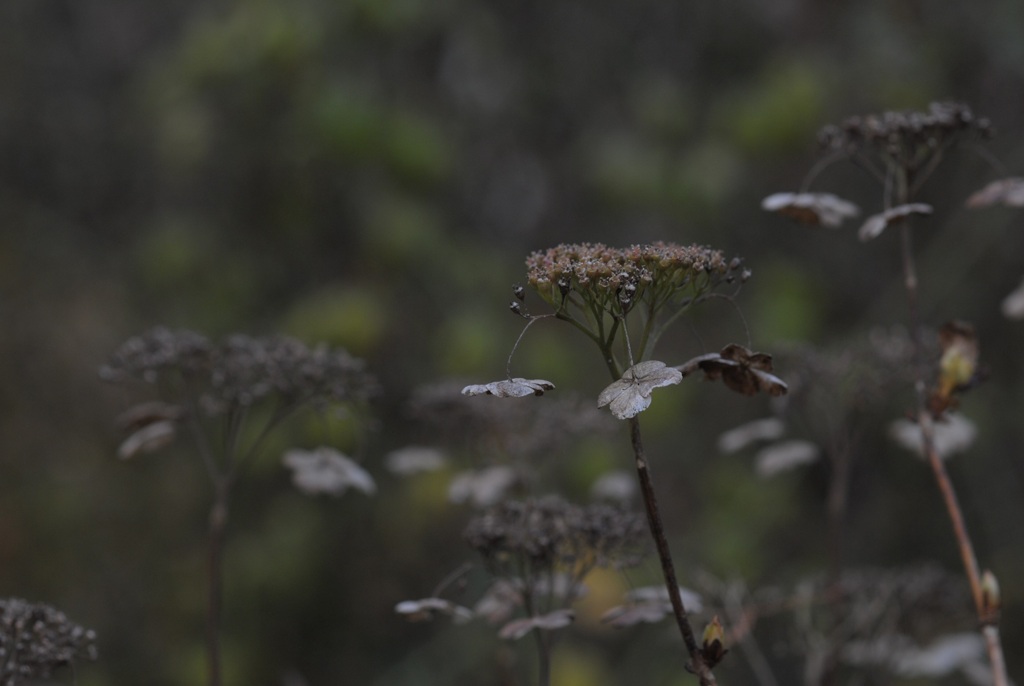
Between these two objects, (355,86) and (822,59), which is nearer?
(355,86)

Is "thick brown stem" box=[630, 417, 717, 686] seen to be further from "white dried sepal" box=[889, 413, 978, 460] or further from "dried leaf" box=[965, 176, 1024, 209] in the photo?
"white dried sepal" box=[889, 413, 978, 460]

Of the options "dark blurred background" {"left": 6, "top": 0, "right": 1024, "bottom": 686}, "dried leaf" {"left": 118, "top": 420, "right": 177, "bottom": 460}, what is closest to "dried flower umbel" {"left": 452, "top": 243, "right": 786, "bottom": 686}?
"dried leaf" {"left": 118, "top": 420, "right": 177, "bottom": 460}

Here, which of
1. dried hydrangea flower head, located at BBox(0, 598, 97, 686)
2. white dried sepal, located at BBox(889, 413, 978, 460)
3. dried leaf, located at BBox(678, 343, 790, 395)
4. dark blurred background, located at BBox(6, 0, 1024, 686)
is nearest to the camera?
dried leaf, located at BBox(678, 343, 790, 395)

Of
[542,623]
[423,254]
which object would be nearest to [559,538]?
[542,623]

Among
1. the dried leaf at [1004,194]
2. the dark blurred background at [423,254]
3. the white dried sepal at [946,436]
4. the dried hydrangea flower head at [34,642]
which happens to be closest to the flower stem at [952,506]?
the dried leaf at [1004,194]

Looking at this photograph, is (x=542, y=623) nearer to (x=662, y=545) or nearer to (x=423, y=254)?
(x=662, y=545)

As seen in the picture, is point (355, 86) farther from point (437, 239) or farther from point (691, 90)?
point (691, 90)

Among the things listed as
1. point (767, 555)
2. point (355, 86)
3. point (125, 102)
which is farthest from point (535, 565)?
point (125, 102)

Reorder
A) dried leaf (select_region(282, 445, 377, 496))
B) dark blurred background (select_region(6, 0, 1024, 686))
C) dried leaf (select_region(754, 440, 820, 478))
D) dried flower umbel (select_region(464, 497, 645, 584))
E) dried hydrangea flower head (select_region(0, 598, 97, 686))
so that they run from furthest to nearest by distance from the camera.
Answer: dark blurred background (select_region(6, 0, 1024, 686)) < dried leaf (select_region(754, 440, 820, 478)) < dried leaf (select_region(282, 445, 377, 496)) < dried flower umbel (select_region(464, 497, 645, 584)) < dried hydrangea flower head (select_region(0, 598, 97, 686))
